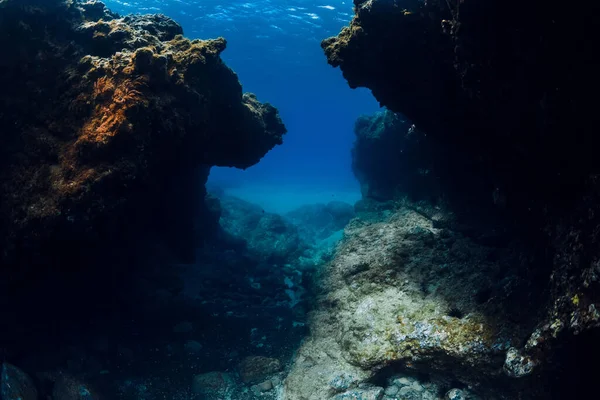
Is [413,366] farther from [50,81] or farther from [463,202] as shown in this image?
[50,81]

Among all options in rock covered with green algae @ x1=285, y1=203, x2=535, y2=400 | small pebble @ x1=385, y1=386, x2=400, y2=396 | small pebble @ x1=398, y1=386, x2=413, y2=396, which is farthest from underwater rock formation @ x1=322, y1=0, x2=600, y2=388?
small pebble @ x1=385, y1=386, x2=400, y2=396

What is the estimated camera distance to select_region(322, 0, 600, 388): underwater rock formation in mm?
4160

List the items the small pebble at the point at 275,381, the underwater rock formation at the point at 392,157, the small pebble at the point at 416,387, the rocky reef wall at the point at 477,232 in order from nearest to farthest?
the rocky reef wall at the point at 477,232 < the small pebble at the point at 416,387 < the small pebble at the point at 275,381 < the underwater rock formation at the point at 392,157

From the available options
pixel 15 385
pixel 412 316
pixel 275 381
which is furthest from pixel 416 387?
pixel 15 385

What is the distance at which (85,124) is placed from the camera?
21.0ft

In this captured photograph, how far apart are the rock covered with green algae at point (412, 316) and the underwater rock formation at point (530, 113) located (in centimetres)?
59

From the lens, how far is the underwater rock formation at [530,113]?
164 inches

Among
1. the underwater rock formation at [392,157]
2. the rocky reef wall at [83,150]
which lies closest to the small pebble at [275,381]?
the rocky reef wall at [83,150]

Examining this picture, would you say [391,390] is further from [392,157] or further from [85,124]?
[392,157]

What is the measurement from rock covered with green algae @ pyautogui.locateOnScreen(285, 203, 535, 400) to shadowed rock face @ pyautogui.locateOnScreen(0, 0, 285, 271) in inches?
220

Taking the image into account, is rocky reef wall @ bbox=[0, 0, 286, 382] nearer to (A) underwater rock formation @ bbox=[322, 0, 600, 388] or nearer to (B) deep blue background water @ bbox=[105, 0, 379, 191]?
(A) underwater rock formation @ bbox=[322, 0, 600, 388]

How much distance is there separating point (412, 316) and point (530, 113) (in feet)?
14.7

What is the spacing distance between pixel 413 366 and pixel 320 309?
11.9 ft

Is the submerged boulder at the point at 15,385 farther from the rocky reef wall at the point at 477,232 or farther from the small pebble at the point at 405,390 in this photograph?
the small pebble at the point at 405,390
